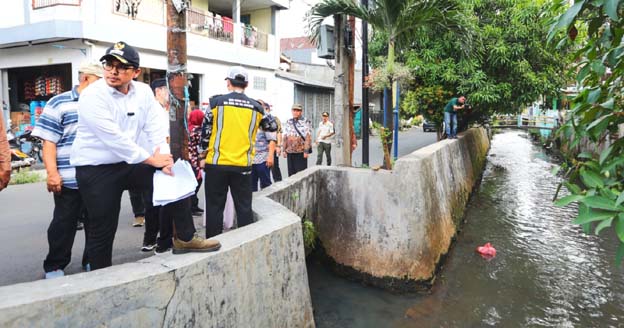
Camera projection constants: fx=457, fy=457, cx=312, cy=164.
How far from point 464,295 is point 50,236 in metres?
4.26

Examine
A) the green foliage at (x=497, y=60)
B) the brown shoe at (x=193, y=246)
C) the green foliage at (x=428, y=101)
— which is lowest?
the brown shoe at (x=193, y=246)

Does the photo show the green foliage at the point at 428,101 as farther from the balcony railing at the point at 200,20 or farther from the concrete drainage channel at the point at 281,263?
the balcony railing at the point at 200,20

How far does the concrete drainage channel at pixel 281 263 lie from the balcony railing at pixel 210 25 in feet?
32.7

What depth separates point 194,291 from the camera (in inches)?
104

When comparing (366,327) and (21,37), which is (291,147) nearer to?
(366,327)

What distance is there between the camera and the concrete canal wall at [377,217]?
17.5ft

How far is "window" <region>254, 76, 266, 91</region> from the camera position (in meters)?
17.8

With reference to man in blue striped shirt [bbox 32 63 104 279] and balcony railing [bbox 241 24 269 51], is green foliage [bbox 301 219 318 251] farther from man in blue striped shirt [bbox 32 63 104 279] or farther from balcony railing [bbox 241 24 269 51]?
balcony railing [bbox 241 24 269 51]

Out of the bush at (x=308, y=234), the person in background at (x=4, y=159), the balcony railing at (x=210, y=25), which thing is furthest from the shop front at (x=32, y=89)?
the person in background at (x=4, y=159)

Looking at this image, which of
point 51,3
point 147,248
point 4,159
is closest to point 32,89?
point 51,3

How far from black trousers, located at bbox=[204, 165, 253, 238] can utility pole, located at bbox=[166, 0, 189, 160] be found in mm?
690

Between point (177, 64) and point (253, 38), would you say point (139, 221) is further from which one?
point (253, 38)

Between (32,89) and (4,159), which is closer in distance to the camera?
(4,159)

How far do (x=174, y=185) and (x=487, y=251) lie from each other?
5.24 m
